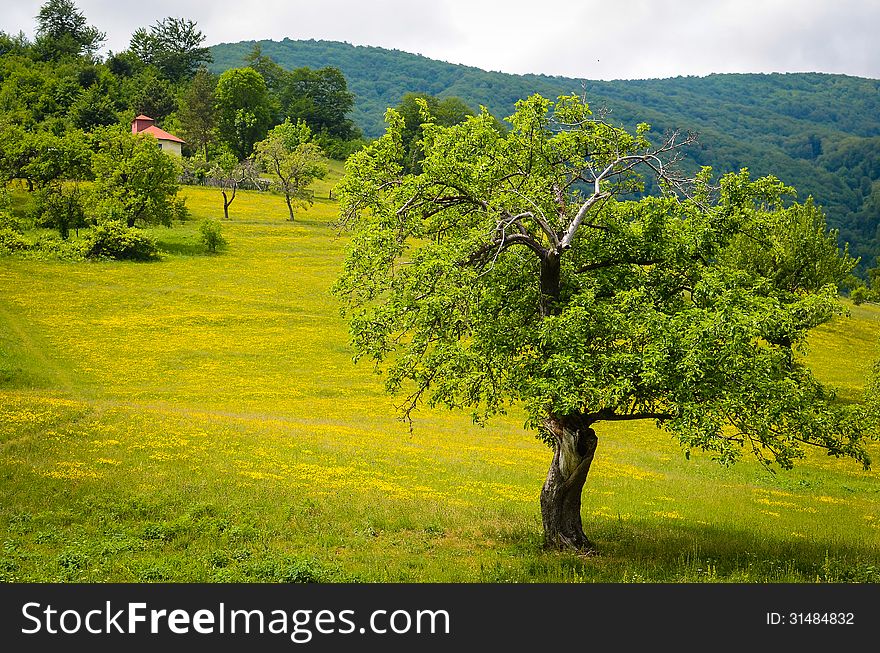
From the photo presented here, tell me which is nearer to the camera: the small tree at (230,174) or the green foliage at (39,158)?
the green foliage at (39,158)

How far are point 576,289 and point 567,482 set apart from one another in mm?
4736

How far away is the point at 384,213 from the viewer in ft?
62.1

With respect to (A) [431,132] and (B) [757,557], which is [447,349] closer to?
(A) [431,132]

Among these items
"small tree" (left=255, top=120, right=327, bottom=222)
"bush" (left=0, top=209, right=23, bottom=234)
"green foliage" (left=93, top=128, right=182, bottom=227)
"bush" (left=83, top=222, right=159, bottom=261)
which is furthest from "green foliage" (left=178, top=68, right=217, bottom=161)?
"bush" (left=83, top=222, right=159, bottom=261)

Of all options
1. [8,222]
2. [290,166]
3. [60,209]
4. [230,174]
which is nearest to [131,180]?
[60,209]

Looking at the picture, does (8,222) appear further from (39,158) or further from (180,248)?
(180,248)

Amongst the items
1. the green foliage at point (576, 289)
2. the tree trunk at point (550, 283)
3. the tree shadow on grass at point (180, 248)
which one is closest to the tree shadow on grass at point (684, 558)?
the green foliage at point (576, 289)

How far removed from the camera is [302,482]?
25172 mm

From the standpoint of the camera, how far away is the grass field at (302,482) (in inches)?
687

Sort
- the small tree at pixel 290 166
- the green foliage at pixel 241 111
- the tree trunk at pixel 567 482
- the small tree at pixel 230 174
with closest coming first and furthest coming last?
the tree trunk at pixel 567 482 < the small tree at pixel 230 174 < the small tree at pixel 290 166 < the green foliage at pixel 241 111

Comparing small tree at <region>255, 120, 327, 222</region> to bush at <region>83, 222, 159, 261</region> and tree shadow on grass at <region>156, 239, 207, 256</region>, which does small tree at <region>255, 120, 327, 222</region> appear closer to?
tree shadow on grass at <region>156, 239, 207, 256</region>

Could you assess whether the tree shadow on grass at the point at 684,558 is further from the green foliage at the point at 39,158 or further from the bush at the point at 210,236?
the green foliage at the point at 39,158

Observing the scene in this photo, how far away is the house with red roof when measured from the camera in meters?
132

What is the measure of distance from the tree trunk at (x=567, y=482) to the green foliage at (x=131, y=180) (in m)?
69.5
